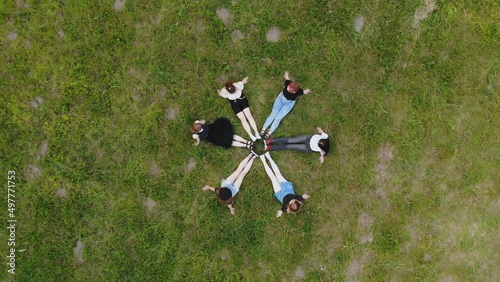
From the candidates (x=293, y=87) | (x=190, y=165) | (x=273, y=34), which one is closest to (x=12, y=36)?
(x=190, y=165)

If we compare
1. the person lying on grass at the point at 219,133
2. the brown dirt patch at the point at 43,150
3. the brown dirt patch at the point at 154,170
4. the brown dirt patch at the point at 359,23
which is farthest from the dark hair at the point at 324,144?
the brown dirt patch at the point at 43,150

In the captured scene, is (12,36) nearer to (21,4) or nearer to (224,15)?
(21,4)

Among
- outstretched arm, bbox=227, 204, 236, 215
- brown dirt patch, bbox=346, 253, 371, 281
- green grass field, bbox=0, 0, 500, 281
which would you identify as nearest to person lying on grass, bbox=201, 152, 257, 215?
outstretched arm, bbox=227, 204, 236, 215

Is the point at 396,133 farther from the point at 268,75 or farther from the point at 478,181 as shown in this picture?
the point at 268,75

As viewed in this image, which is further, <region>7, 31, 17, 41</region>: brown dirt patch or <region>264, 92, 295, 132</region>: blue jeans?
<region>7, 31, 17, 41</region>: brown dirt patch

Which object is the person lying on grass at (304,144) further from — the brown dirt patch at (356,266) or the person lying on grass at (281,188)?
the brown dirt patch at (356,266)

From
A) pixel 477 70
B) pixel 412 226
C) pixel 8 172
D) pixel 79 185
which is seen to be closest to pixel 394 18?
pixel 477 70

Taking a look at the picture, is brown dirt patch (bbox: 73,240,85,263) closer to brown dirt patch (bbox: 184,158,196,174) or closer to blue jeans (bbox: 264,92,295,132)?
brown dirt patch (bbox: 184,158,196,174)
